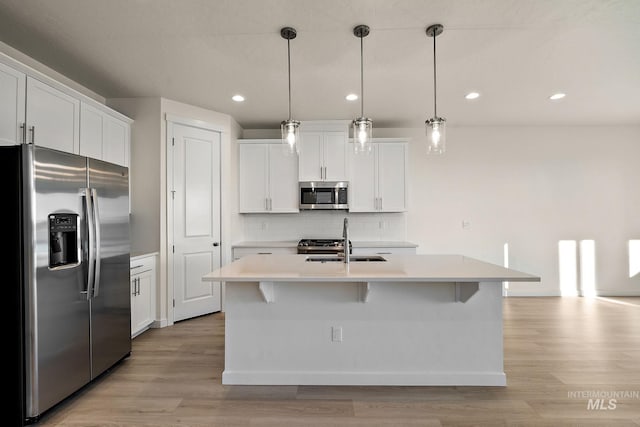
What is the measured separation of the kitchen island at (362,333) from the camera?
229cm

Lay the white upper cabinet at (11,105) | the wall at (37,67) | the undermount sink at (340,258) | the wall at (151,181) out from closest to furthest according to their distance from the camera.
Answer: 1. the white upper cabinet at (11,105)
2. the wall at (37,67)
3. the undermount sink at (340,258)
4. the wall at (151,181)

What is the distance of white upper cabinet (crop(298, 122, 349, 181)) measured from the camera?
14.5 ft

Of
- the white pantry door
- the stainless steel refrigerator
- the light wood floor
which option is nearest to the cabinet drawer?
the white pantry door

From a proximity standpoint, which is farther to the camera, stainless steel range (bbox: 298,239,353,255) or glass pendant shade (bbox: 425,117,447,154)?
stainless steel range (bbox: 298,239,353,255)

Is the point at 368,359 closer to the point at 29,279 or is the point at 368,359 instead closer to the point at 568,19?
the point at 29,279

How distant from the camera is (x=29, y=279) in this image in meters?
1.85

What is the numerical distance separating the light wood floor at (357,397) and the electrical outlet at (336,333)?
1.12ft

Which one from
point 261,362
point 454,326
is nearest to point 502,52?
point 454,326

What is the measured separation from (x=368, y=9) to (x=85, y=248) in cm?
252

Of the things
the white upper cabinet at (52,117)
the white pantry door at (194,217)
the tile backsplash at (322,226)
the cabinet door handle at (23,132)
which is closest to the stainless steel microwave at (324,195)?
the tile backsplash at (322,226)

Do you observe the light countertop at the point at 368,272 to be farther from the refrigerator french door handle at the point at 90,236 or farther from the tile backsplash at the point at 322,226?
the tile backsplash at the point at 322,226
